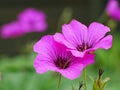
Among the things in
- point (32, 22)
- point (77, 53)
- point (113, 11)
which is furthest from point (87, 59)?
point (32, 22)

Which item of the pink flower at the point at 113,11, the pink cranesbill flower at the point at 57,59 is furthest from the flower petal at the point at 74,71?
the pink flower at the point at 113,11

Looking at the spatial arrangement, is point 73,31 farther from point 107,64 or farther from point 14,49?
point 14,49

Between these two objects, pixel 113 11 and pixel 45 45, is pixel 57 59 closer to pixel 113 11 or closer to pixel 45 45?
pixel 45 45

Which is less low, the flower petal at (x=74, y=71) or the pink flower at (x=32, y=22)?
the pink flower at (x=32, y=22)

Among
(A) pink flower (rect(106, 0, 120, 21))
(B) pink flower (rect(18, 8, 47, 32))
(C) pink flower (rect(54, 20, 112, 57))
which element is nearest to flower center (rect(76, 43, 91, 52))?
(C) pink flower (rect(54, 20, 112, 57))

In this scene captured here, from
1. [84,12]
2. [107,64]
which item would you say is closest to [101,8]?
[84,12]

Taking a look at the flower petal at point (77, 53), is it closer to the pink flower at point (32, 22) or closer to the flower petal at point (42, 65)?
the flower petal at point (42, 65)

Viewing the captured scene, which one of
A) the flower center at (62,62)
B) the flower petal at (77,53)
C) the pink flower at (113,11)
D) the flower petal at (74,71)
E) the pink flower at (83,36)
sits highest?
the pink flower at (113,11)
